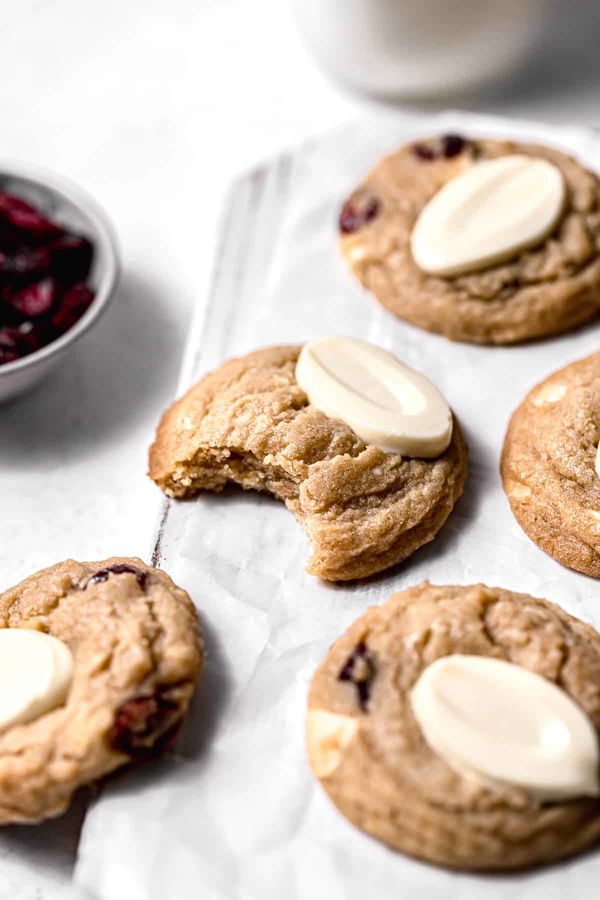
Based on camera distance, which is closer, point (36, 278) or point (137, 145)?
point (36, 278)

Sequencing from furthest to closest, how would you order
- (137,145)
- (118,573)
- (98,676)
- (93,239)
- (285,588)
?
1. (137,145)
2. (93,239)
3. (285,588)
4. (118,573)
5. (98,676)

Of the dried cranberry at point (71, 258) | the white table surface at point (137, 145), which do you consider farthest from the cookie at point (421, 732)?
the dried cranberry at point (71, 258)

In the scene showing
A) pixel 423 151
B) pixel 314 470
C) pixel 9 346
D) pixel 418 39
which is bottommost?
pixel 314 470

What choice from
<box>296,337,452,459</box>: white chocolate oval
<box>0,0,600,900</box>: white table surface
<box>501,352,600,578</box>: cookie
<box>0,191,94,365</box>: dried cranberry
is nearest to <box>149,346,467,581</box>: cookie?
<box>296,337,452,459</box>: white chocolate oval

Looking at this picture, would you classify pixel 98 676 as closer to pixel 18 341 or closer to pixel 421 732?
pixel 421 732

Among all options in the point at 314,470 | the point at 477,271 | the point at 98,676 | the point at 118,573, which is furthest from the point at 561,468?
the point at 98,676

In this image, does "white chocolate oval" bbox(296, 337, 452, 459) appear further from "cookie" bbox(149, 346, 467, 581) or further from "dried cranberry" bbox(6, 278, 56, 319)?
"dried cranberry" bbox(6, 278, 56, 319)

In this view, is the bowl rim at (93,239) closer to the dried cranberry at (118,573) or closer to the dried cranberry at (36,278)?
the dried cranberry at (36,278)

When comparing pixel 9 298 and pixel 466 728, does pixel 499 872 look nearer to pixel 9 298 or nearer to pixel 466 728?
pixel 466 728
